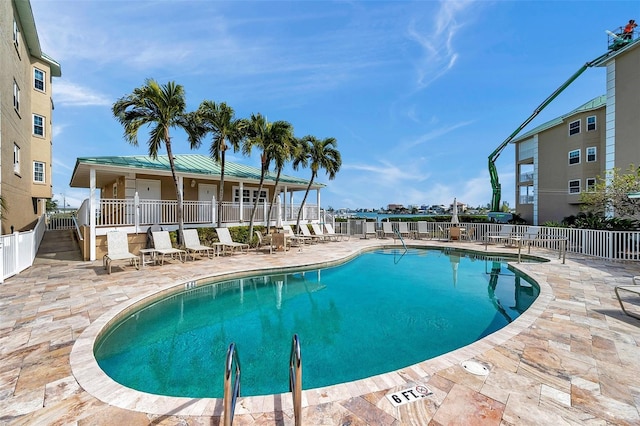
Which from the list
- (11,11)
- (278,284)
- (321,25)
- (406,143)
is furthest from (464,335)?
(406,143)

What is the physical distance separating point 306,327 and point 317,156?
12574 mm

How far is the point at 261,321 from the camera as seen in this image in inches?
223

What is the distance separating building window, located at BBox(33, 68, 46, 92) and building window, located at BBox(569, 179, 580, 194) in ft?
120

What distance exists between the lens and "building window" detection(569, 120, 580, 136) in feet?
67.2

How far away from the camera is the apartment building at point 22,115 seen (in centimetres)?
1025

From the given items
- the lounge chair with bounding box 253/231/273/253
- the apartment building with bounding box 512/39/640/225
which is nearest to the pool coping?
the lounge chair with bounding box 253/231/273/253

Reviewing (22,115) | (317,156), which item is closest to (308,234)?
(317,156)

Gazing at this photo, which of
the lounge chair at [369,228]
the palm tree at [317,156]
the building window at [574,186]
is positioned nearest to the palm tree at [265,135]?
the palm tree at [317,156]

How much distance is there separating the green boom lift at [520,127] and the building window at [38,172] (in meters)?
32.2

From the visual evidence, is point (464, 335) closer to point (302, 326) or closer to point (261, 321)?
point (302, 326)

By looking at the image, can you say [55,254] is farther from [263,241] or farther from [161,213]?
[263,241]

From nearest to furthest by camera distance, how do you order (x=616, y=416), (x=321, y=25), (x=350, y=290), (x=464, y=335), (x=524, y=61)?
(x=616, y=416) → (x=464, y=335) → (x=350, y=290) → (x=321, y=25) → (x=524, y=61)

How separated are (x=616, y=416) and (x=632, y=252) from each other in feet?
37.3

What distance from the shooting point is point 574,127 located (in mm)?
20750
